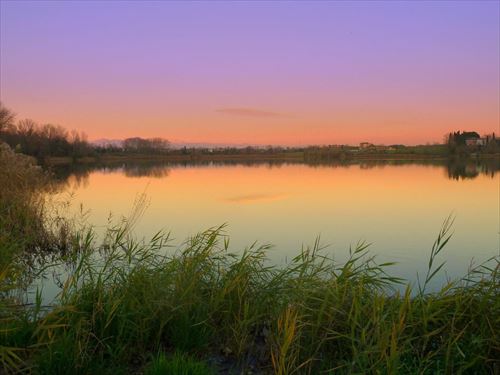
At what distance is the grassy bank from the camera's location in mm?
3703

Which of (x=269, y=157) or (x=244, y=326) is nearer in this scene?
(x=244, y=326)

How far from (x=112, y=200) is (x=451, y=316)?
68.0 feet

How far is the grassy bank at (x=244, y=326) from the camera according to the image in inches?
146

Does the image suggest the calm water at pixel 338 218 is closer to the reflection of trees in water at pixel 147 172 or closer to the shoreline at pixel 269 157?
the reflection of trees in water at pixel 147 172

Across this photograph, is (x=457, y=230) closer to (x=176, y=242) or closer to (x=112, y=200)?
(x=176, y=242)

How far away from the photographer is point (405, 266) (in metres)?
9.52

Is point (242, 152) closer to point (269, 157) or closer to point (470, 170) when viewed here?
point (269, 157)

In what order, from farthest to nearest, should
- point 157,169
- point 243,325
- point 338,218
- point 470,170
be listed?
point 157,169 → point 470,170 → point 338,218 → point 243,325

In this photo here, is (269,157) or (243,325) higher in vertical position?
(269,157)

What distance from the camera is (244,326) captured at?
4.55m

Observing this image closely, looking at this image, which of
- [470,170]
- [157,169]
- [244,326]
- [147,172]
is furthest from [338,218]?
[157,169]

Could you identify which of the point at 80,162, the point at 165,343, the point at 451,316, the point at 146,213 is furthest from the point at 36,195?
the point at 80,162

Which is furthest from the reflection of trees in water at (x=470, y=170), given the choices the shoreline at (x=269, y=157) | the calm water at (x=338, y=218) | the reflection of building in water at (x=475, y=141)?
the reflection of building in water at (x=475, y=141)

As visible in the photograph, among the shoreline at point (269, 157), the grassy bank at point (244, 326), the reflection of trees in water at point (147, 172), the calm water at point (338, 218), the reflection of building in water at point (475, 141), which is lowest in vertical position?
the calm water at point (338, 218)
